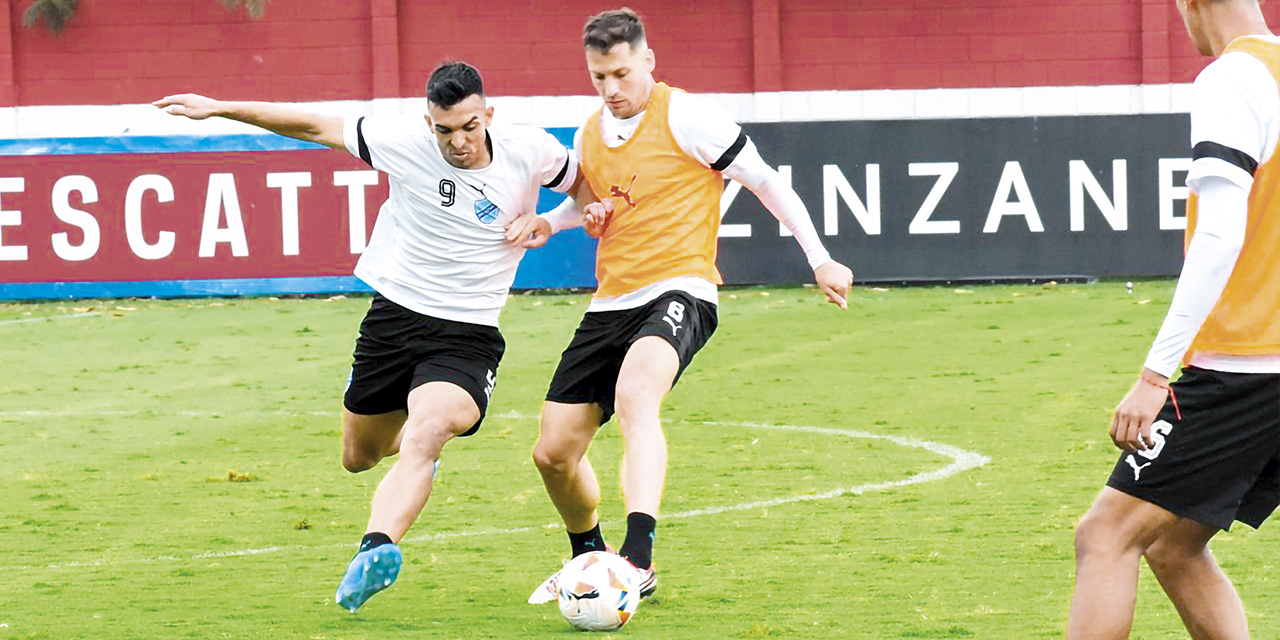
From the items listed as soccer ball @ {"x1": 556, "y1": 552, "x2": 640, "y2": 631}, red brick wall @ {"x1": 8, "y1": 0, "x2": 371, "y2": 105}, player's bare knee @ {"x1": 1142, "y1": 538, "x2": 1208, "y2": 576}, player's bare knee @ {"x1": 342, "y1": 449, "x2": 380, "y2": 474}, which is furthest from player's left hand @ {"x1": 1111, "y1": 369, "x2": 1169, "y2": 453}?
red brick wall @ {"x1": 8, "y1": 0, "x2": 371, "y2": 105}

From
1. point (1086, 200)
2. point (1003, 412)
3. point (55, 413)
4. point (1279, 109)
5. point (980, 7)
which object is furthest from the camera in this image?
point (980, 7)

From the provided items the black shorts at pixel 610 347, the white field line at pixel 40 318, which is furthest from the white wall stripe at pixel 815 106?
the black shorts at pixel 610 347

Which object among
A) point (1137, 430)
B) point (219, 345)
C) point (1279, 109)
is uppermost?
point (1279, 109)

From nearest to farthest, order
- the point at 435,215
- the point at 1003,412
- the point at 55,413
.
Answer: the point at 435,215 → the point at 1003,412 → the point at 55,413

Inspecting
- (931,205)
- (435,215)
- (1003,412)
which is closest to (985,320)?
(931,205)

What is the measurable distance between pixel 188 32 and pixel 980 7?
9.08m

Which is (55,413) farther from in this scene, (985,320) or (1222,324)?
(1222,324)

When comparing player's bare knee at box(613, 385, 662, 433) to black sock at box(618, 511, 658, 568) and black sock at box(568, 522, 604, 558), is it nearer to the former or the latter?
black sock at box(618, 511, 658, 568)

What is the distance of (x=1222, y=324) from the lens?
438 cm

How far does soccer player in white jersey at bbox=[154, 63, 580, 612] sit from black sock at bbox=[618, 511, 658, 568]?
75cm

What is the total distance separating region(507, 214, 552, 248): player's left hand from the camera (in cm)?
674

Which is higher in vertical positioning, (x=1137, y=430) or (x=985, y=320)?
(x=1137, y=430)

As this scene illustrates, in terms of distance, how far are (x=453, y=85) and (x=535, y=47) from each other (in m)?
16.3

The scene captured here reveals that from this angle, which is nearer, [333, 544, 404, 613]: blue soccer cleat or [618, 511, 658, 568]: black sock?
[333, 544, 404, 613]: blue soccer cleat
